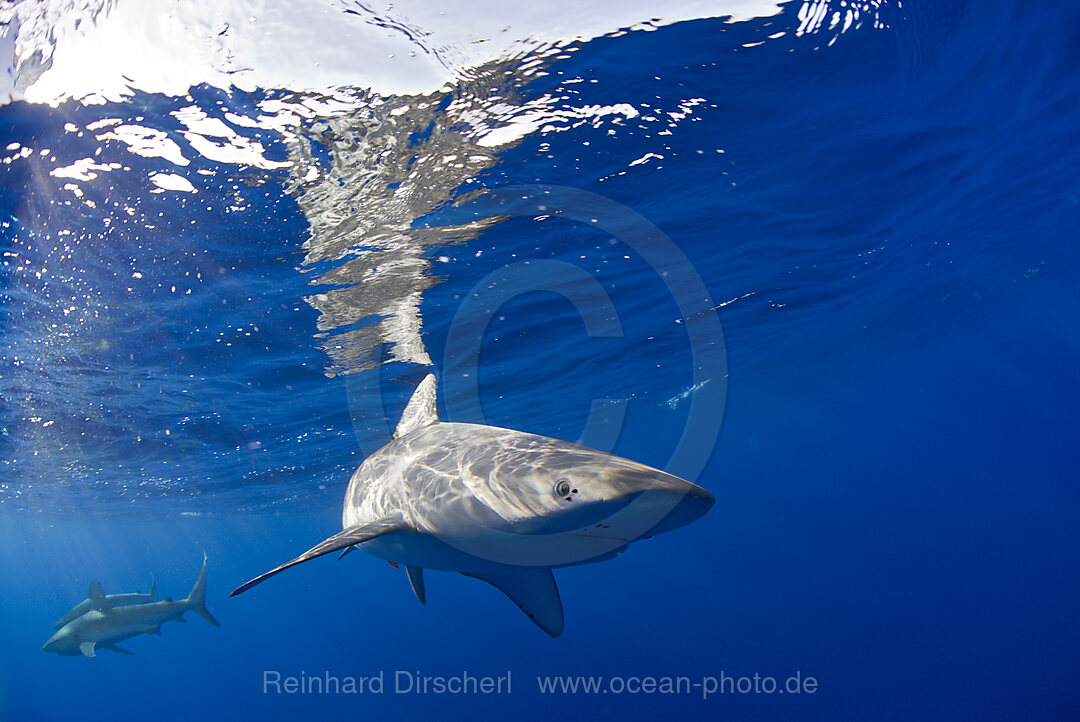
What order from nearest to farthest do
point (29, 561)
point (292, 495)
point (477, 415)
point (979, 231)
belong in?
point (979, 231)
point (477, 415)
point (292, 495)
point (29, 561)

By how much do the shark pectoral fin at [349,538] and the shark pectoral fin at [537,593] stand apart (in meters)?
0.94

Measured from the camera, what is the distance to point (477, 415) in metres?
22.0

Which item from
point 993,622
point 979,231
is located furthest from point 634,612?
point 979,231

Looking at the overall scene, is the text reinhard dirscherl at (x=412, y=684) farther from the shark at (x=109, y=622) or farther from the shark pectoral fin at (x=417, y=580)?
the shark pectoral fin at (x=417, y=580)

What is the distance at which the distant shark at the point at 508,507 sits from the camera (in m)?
2.73

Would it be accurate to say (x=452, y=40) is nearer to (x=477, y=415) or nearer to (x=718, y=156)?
(x=718, y=156)

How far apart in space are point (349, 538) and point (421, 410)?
2990mm

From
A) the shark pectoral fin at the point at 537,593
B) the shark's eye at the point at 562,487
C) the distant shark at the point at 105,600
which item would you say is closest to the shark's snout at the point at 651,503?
the shark's eye at the point at 562,487

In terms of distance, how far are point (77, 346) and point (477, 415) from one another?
13.4 m

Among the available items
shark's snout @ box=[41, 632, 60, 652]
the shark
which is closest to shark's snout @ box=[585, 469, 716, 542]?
the shark

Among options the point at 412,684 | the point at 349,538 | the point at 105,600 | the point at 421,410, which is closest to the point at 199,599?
the point at 105,600

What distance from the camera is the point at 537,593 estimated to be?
4.50 meters

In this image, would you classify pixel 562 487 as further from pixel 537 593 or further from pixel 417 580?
pixel 417 580

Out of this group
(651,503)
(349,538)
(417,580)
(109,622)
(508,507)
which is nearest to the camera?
(651,503)
